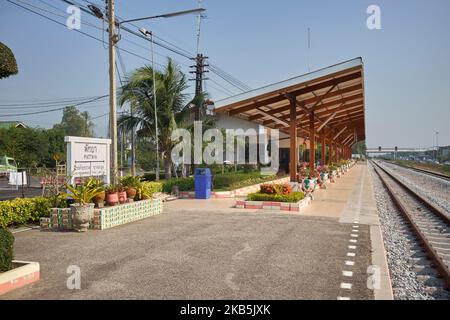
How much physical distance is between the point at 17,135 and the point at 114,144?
3086 centimetres

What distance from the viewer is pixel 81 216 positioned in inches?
321

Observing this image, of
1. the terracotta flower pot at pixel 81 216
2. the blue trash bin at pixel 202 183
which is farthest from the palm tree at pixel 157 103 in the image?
the terracotta flower pot at pixel 81 216

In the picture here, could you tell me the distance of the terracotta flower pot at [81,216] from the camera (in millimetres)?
8172

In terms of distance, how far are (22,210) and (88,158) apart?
2.46 m

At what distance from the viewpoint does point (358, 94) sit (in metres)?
20.3

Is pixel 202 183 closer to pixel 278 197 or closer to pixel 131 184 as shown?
pixel 278 197

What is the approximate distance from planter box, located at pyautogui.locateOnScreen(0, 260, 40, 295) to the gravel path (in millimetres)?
4872

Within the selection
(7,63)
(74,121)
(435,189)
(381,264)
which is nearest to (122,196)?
(7,63)

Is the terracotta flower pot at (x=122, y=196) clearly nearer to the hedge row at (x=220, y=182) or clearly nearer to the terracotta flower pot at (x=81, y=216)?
the terracotta flower pot at (x=81, y=216)

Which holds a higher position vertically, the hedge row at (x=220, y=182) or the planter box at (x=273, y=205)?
the hedge row at (x=220, y=182)

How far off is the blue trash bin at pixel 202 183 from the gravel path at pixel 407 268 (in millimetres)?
7004

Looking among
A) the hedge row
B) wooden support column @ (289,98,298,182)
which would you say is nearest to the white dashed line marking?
the hedge row
